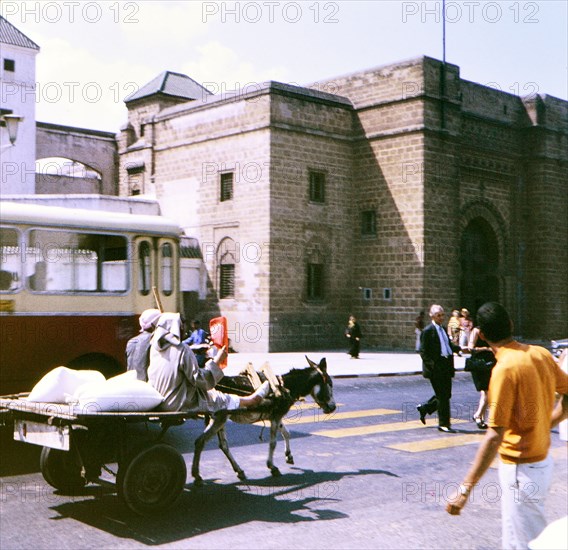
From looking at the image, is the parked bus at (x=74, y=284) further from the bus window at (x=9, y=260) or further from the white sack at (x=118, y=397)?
the white sack at (x=118, y=397)

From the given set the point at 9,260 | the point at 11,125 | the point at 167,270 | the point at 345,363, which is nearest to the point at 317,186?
the point at 345,363

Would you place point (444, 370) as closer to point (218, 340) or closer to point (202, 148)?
point (218, 340)

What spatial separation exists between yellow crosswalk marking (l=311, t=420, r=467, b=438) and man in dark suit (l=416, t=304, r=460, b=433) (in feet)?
1.49

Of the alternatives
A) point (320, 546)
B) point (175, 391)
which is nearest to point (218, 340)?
point (175, 391)

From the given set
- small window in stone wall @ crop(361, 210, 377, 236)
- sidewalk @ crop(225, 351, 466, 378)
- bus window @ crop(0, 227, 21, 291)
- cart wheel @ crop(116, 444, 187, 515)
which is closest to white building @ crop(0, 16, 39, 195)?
small window in stone wall @ crop(361, 210, 377, 236)

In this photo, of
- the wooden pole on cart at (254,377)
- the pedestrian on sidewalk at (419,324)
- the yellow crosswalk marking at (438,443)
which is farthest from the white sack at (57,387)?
the pedestrian on sidewalk at (419,324)

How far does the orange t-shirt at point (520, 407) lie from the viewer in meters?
4.19

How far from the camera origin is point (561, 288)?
3641cm

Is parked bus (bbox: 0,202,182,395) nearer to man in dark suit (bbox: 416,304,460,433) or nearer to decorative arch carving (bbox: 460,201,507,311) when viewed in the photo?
man in dark suit (bbox: 416,304,460,433)

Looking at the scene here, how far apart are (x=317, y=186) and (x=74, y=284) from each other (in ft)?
70.4

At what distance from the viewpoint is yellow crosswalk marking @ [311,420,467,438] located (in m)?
11.2

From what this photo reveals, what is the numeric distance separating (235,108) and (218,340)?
1230 centimetres

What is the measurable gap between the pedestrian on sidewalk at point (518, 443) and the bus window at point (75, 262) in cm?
730

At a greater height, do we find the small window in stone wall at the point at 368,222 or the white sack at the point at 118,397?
the small window in stone wall at the point at 368,222
